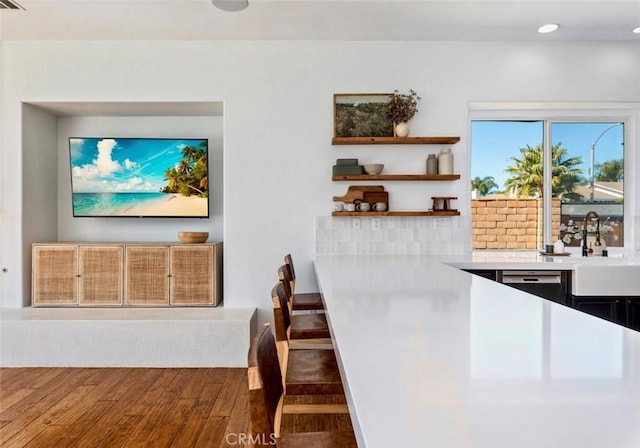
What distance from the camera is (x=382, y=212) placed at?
10.8 ft

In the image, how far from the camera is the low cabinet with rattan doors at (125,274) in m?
3.46

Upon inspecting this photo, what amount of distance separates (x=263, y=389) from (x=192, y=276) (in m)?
2.78

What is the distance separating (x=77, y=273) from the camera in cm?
348

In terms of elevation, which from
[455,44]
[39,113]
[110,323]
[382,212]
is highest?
[455,44]

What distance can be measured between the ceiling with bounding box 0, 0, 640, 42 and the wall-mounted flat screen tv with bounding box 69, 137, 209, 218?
93 cm

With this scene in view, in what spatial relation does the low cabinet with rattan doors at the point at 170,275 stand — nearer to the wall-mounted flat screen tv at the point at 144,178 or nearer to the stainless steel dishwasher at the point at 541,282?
the wall-mounted flat screen tv at the point at 144,178

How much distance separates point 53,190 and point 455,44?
12.9ft

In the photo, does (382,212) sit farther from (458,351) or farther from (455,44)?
(458,351)

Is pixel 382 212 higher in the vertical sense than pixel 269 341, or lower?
higher

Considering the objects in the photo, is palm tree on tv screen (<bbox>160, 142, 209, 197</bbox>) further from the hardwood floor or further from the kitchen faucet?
the kitchen faucet

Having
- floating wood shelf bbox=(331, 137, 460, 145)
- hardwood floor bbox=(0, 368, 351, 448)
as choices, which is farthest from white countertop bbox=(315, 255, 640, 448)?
floating wood shelf bbox=(331, 137, 460, 145)

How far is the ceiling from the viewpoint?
9.30ft

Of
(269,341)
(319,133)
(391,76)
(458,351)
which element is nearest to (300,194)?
(319,133)

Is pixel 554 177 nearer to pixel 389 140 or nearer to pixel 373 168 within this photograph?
pixel 389 140
